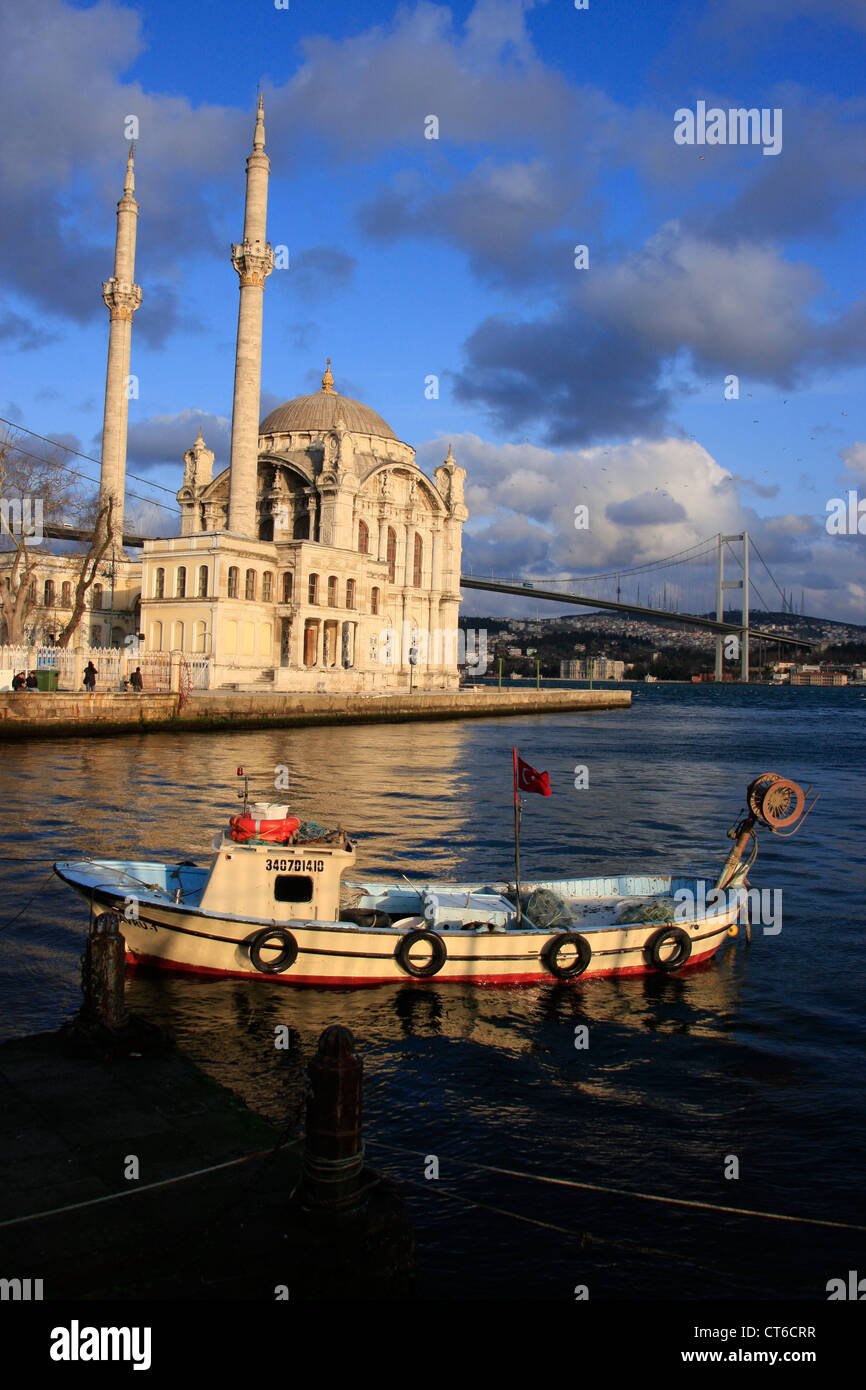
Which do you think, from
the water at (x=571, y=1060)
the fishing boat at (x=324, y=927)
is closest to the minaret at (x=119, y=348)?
the water at (x=571, y=1060)

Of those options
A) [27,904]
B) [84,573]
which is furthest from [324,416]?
[27,904]

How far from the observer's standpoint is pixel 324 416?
6975 centimetres

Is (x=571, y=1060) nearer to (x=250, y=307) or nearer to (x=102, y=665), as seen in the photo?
(x=102, y=665)

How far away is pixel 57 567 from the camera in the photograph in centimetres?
5481

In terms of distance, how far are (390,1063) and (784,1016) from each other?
14.3 feet

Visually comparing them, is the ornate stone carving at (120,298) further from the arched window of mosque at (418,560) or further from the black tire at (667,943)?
the black tire at (667,943)

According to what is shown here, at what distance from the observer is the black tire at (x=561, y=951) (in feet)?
34.7

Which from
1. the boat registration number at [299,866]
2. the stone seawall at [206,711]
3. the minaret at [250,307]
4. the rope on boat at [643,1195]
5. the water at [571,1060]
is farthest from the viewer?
the minaret at [250,307]

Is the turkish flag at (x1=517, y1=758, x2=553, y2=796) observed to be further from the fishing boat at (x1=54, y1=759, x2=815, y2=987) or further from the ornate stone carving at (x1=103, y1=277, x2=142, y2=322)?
the ornate stone carving at (x1=103, y1=277, x2=142, y2=322)

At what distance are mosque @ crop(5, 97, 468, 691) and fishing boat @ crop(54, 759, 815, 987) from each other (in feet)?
114

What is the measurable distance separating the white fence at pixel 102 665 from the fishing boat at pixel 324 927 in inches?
1029

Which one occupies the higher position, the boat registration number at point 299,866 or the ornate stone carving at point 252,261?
the ornate stone carving at point 252,261

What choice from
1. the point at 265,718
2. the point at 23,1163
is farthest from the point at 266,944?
the point at 265,718
